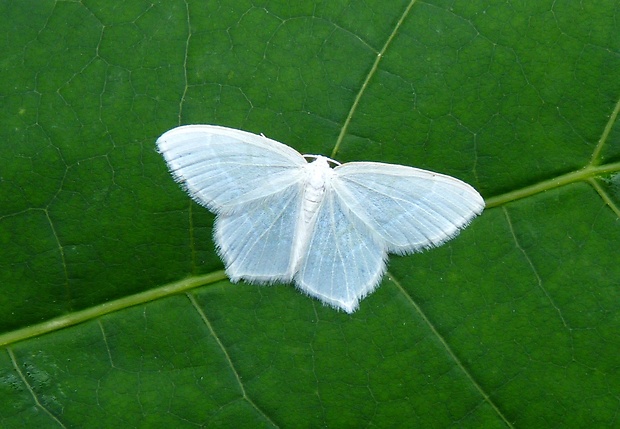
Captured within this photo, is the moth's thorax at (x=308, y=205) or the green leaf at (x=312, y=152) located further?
the moth's thorax at (x=308, y=205)

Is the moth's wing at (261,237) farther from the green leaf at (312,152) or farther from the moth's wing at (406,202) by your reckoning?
the moth's wing at (406,202)

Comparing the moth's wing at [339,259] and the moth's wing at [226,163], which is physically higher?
the moth's wing at [226,163]

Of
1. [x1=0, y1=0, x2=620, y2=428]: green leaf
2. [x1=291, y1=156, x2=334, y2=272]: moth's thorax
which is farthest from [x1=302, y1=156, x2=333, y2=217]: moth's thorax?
[x1=0, y1=0, x2=620, y2=428]: green leaf

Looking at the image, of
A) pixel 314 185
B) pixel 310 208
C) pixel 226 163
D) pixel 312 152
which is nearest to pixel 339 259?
pixel 310 208

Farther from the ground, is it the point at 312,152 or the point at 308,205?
the point at 312,152

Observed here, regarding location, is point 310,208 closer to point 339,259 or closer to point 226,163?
point 339,259

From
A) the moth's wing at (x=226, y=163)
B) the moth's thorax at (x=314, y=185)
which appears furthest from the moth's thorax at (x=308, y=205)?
the moth's wing at (x=226, y=163)

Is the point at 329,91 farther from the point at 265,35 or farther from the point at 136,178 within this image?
the point at 136,178
